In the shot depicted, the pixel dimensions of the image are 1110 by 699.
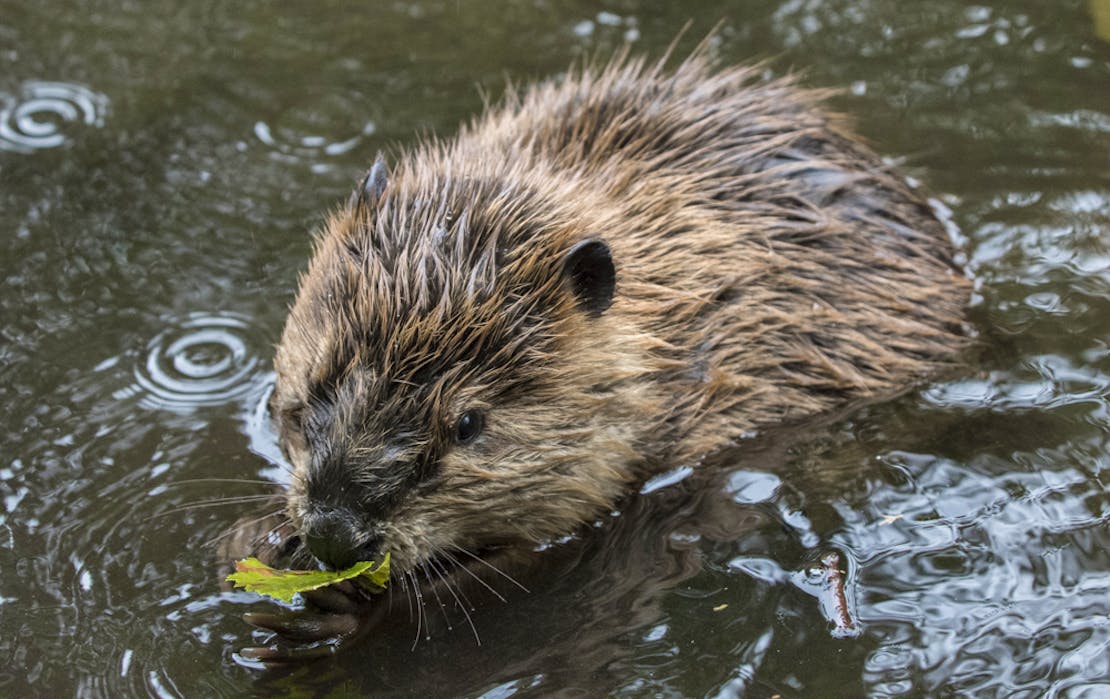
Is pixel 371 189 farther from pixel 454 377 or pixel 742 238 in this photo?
pixel 742 238

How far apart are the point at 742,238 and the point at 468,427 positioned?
4.35ft

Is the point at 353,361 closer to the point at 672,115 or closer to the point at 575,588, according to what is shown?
the point at 575,588

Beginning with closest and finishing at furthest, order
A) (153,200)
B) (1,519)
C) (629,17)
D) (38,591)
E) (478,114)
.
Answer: (38,591), (1,519), (153,200), (478,114), (629,17)

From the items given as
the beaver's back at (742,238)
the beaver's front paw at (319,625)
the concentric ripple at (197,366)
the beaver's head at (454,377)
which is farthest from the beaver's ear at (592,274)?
the concentric ripple at (197,366)

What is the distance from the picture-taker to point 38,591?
4020mm

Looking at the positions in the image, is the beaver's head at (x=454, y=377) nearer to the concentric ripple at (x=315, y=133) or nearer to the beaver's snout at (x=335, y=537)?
the beaver's snout at (x=335, y=537)

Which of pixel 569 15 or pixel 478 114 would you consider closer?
pixel 478 114

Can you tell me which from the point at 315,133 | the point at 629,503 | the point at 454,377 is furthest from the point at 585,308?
the point at 315,133

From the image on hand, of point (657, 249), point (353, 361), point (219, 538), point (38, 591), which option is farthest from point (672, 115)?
point (38, 591)

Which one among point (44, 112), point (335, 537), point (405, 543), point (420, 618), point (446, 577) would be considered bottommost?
point (420, 618)

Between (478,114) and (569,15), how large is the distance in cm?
107

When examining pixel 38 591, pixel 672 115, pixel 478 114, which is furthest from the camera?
pixel 478 114

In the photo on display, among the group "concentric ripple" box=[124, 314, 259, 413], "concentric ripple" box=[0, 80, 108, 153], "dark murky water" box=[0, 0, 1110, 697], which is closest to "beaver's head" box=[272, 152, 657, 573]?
"dark murky water" box=[0, 0, 1110, 697]

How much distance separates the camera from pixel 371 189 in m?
4.25
